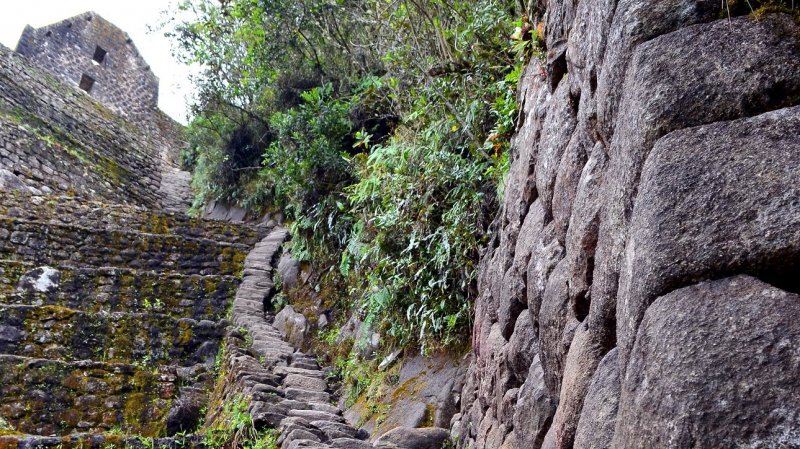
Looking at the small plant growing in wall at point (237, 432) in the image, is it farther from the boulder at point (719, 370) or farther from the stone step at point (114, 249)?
the stone step at point (114, 249)

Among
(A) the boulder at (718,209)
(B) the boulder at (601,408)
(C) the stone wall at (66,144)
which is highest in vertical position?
(C) the stone wall at (66,144)

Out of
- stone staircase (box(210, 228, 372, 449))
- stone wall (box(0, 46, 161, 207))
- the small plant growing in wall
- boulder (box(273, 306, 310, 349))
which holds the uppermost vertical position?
stone wall (box(0, 46, 161, 207))

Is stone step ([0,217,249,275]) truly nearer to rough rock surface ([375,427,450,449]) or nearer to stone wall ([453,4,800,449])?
rough rock surface ([375,427,450,449])

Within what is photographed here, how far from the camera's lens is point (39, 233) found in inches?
306

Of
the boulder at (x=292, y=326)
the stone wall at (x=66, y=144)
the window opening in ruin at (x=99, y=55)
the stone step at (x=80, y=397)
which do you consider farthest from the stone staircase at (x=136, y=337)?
the window opening in ruin at (x=99, y=55)

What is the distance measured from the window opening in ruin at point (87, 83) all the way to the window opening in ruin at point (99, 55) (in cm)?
73

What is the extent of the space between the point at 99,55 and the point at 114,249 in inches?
499

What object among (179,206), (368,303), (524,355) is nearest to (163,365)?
(368,303)

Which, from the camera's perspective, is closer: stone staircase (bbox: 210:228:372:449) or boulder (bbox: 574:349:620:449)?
boulder (bbox: 574:349:620:449)

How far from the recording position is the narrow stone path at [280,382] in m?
4.05

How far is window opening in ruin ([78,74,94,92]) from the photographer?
1782cm

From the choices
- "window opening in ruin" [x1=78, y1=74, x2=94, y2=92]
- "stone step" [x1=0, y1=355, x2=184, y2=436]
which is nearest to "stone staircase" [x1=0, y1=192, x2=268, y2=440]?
"stone step" [x1=0, y1=355, x2=184, y2=436]

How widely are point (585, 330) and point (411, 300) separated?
3118 millimetres

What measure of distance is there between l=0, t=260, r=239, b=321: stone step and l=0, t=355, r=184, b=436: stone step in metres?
1.29
